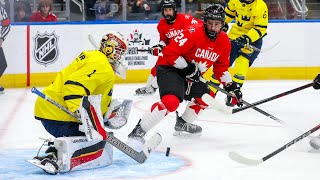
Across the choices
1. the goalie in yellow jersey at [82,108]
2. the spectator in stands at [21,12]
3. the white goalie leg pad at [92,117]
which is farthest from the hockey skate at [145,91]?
the white goalie leg pad at [92,117]

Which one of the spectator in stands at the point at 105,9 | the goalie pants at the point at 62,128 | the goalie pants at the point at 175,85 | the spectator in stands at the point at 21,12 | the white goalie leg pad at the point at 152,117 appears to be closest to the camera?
the goalie pants at the point at 62,128

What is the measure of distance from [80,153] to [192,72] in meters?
1.23

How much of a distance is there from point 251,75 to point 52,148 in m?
5.12

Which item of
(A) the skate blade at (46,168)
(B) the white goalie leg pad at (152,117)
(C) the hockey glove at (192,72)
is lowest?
(A) the skate blade at (46,168)

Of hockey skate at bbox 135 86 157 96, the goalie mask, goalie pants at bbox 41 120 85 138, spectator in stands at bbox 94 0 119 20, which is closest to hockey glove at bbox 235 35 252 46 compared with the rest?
hockey skate at bbox 135 86 157 96

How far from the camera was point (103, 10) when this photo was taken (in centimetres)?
891

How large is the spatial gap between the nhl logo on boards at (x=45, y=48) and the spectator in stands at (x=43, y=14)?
237mm

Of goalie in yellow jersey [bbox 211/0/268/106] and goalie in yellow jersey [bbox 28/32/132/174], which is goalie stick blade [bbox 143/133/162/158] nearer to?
goalie in yellow jersey [bbox 28/32/132/174]

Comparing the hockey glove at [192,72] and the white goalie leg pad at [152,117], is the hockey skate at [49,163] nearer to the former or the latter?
the white goalie leg pad at [152,117]

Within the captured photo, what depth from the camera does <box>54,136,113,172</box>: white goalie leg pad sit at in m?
4.16

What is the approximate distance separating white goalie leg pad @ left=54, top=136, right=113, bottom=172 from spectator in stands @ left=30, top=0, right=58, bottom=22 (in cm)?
438

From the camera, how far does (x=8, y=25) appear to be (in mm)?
8086

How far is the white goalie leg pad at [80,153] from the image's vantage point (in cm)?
416

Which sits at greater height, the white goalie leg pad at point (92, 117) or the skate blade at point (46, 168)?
the white goalie leg pad at point (92, 117)
